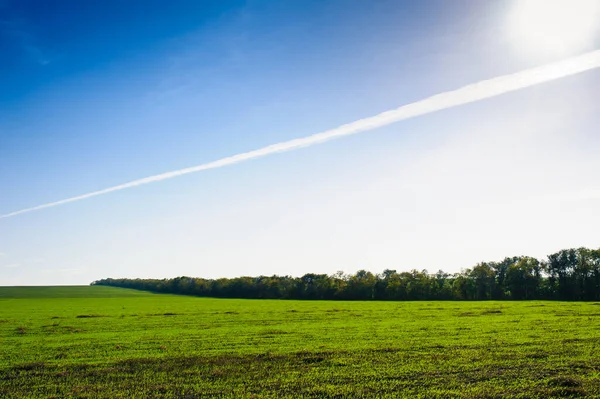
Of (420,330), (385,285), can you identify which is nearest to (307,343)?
(420,330)

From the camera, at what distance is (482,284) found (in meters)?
133

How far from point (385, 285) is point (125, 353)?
120668 mm

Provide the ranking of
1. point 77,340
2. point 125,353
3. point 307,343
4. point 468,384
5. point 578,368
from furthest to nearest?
point 77,340 → point 307,343 → point 125,353 → point 578,368 → point 468,384

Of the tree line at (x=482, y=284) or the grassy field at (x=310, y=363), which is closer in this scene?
the grassy field at (x=310, y=363)

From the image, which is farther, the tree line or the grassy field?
the tree line

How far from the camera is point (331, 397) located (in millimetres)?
16078

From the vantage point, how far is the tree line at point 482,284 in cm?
11669

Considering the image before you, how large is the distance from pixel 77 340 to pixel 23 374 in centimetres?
1226

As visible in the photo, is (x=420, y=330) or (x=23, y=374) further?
(x=420, y=330)

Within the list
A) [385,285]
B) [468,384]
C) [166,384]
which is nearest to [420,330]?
[468,384]

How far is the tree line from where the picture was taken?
11669 centimetres

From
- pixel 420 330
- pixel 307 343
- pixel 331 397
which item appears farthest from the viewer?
pixel 420 330

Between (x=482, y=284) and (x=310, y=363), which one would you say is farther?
(x=482, y=284)

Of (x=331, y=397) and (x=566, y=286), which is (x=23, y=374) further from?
(x=566, y=286)
